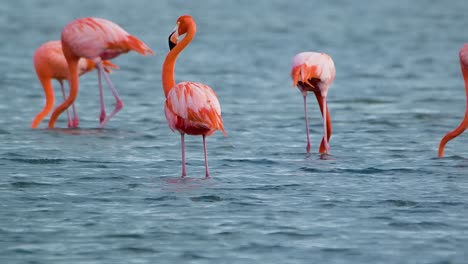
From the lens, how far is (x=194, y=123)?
7488 millimetres

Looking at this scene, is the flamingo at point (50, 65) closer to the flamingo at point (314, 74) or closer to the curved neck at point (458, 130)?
the flamingo at point (314, 74)

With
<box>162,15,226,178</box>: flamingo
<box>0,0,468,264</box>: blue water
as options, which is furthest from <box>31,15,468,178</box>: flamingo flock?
<box>0,0,468,264</box>: blue water

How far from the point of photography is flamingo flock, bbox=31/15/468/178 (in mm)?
7465

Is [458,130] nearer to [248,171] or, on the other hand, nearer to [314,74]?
[314,74]

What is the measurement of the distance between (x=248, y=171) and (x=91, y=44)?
2.57 metres

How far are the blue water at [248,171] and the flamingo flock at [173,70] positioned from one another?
13.8 inches

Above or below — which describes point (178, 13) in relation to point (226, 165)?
above

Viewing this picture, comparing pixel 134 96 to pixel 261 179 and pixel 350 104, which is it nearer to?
pixel 350 104

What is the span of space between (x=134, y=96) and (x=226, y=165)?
4.70 meters

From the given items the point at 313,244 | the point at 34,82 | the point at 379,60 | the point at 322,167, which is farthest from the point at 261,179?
the point at 379,60

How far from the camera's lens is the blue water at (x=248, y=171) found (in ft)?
19.8

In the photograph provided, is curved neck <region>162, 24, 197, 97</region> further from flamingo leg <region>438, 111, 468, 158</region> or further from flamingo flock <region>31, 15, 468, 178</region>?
flamingo leg <region>438, 111, 468, 158</region>

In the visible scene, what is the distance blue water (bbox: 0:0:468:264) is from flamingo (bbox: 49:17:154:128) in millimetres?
433

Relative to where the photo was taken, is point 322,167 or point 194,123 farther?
point 322,167
